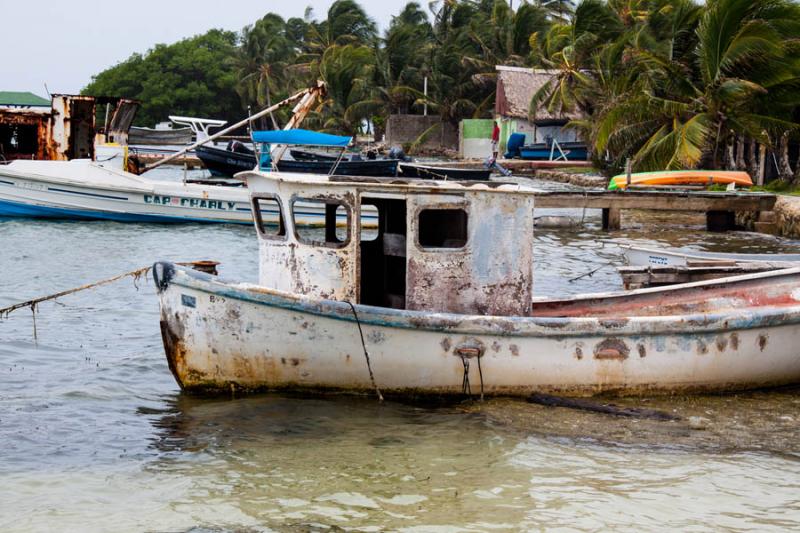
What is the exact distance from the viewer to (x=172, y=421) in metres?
8.52

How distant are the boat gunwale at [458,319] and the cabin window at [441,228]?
87cm

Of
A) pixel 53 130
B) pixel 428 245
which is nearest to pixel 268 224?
pixel 428 245

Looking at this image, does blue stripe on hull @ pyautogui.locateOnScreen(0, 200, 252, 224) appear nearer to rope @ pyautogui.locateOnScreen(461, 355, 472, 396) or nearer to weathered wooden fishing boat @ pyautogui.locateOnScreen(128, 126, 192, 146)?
rope @ pyautogui.locateOnScreen(461, 355, 472, 396)

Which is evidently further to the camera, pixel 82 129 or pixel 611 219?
pixel 82 129

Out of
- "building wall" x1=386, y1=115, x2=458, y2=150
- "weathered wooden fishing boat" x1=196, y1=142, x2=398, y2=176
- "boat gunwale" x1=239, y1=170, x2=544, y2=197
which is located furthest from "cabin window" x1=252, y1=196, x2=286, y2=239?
"building wall" x1=386, y1=115, x2=458, y2=150

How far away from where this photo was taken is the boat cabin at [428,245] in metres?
8.59

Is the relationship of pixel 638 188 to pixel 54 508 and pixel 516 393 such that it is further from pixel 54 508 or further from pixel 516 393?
pixel 54 508

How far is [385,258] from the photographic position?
9.51m

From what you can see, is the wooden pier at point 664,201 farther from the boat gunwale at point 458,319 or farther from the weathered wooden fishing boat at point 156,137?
the weathered wooden fishing boat at point 156,137

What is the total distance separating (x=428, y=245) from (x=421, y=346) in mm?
1103

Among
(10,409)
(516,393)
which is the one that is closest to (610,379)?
(516,393)

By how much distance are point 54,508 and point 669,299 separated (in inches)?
267

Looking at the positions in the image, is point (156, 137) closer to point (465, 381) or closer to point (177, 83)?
point (177, 83)

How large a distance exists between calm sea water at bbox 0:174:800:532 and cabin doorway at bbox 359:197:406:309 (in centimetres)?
129
